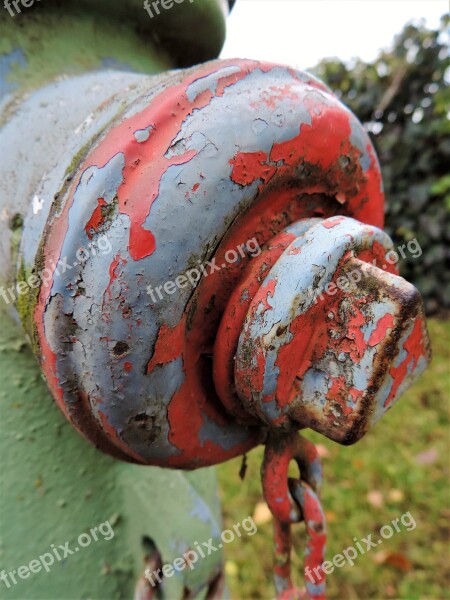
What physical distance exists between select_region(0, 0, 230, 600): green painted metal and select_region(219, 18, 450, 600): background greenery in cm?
95

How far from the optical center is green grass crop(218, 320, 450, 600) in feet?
4.86

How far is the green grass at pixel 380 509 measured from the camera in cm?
148

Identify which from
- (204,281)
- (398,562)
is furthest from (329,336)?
(398,562)

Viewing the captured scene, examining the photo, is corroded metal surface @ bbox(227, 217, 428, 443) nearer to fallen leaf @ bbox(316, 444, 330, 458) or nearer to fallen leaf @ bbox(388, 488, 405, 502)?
fallen leaf @ bbox(388, 488, 405, 502)

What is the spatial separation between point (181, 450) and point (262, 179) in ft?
0.89

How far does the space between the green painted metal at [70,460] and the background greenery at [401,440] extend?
945mm

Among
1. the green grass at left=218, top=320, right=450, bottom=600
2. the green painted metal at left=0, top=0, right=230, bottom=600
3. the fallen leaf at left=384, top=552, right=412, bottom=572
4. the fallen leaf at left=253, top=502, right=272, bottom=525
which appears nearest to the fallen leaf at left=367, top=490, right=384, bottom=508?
the green grass at left=218, top=320, right=450, bottom=600

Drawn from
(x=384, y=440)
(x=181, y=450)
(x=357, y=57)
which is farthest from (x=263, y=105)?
→ (x=357, y=57)

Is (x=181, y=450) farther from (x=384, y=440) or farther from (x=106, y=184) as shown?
(x=384, y=440)

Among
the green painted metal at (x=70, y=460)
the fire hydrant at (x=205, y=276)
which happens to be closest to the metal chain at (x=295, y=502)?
the fire hydrant at (x=205, y=276)

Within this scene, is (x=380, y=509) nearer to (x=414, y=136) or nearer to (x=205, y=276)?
(x=205, y=276)

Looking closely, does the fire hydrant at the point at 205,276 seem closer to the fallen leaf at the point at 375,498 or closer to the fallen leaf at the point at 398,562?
the fallen leaf at the point at 398,562

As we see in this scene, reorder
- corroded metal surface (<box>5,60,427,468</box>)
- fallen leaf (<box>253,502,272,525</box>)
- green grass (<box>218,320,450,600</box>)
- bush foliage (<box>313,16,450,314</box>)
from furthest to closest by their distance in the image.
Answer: bush foliage (<box>313,16,450,314</box>) → fallen leaf (<box>253,502,272,525</box>) → green grass (<box>218,320,450,600</box>) → corroded metal surface (<box>5,60,427,468</box>)

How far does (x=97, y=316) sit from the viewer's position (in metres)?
0.43
